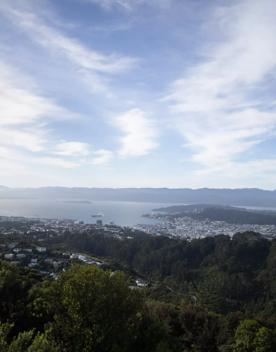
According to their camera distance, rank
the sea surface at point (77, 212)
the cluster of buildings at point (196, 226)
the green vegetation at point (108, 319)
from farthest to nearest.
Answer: the sea surface at point (77, 212) → the cluster of buildings at point (196, 226) → the green vegetation at point (108, 319)

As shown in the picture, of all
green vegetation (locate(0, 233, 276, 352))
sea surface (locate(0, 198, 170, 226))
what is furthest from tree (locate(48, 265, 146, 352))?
sea surface (locate(0, 198, 170, 226))

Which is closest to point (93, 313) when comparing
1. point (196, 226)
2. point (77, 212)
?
point (196, 226)

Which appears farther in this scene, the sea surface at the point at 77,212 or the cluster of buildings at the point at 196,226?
the sea surface at the point at 77,212

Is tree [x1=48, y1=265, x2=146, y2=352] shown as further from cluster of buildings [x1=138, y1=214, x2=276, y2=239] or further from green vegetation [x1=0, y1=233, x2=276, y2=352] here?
cluster of buildings [x1=138, y1=214, x2=276, y2=239]

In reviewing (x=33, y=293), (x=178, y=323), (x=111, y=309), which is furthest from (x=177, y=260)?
(x=111, y=309)

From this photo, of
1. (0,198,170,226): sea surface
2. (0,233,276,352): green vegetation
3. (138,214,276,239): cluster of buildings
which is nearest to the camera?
(0,233,276,352): green vegetation

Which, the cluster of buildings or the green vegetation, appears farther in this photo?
the cluster of buildings

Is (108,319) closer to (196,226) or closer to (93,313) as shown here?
(93,313)

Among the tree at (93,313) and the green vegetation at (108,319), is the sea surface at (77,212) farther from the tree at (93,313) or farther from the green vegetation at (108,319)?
the tree at (93,313)

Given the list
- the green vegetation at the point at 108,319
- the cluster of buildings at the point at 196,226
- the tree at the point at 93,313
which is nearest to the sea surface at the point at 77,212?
the cluster of buildings at the point at 196,226

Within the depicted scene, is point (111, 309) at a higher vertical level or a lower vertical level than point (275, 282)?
higher

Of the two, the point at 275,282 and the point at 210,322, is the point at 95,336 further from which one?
the point at 275,282
